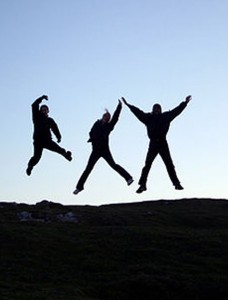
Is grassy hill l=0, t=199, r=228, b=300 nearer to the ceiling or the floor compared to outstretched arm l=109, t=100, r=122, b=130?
nearer to the floor

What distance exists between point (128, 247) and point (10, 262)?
4.34m

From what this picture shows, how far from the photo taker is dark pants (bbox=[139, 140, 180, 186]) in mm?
26422

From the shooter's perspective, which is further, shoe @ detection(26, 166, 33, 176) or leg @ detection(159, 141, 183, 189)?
shoe @ detection(26, 166, 33, 176)

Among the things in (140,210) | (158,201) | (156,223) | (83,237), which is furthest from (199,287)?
(158,201)

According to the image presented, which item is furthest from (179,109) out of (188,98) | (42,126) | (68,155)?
(42,126)

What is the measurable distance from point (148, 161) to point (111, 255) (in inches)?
183

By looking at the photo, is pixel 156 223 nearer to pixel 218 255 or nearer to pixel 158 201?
pixel 218 255

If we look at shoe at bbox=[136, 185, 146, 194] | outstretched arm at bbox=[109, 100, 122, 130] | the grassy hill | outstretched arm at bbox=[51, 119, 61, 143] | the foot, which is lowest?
the grassy hill

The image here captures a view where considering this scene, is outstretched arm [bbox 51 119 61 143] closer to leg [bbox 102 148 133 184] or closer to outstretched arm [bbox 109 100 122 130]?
leg [bbox 102 148 133 184]

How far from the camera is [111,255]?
23.5m

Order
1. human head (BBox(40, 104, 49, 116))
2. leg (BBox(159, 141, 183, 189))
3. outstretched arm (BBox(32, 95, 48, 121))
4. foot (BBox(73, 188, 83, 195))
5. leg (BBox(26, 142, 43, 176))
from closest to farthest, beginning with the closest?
outstretched arm (BBox(32, 95, 48, 121)) < human head (BBox(40, 104, 49, 116)) < leg (BBox(159, 141, 183, 189)) < leg (BBox(26, 142, 43, 176)) < foot (BBox(73, 188, 83, 195))

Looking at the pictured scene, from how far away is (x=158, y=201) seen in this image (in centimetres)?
3678

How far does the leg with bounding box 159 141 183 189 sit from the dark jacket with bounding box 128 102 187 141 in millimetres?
450

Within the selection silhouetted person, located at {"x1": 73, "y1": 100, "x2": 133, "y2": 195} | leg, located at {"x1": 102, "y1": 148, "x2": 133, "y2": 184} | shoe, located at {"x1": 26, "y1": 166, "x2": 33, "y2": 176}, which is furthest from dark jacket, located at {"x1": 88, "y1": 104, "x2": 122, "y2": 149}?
shoe, located at {"x1": 26, "y1": 166, "x2": 33, "y2": 176}
